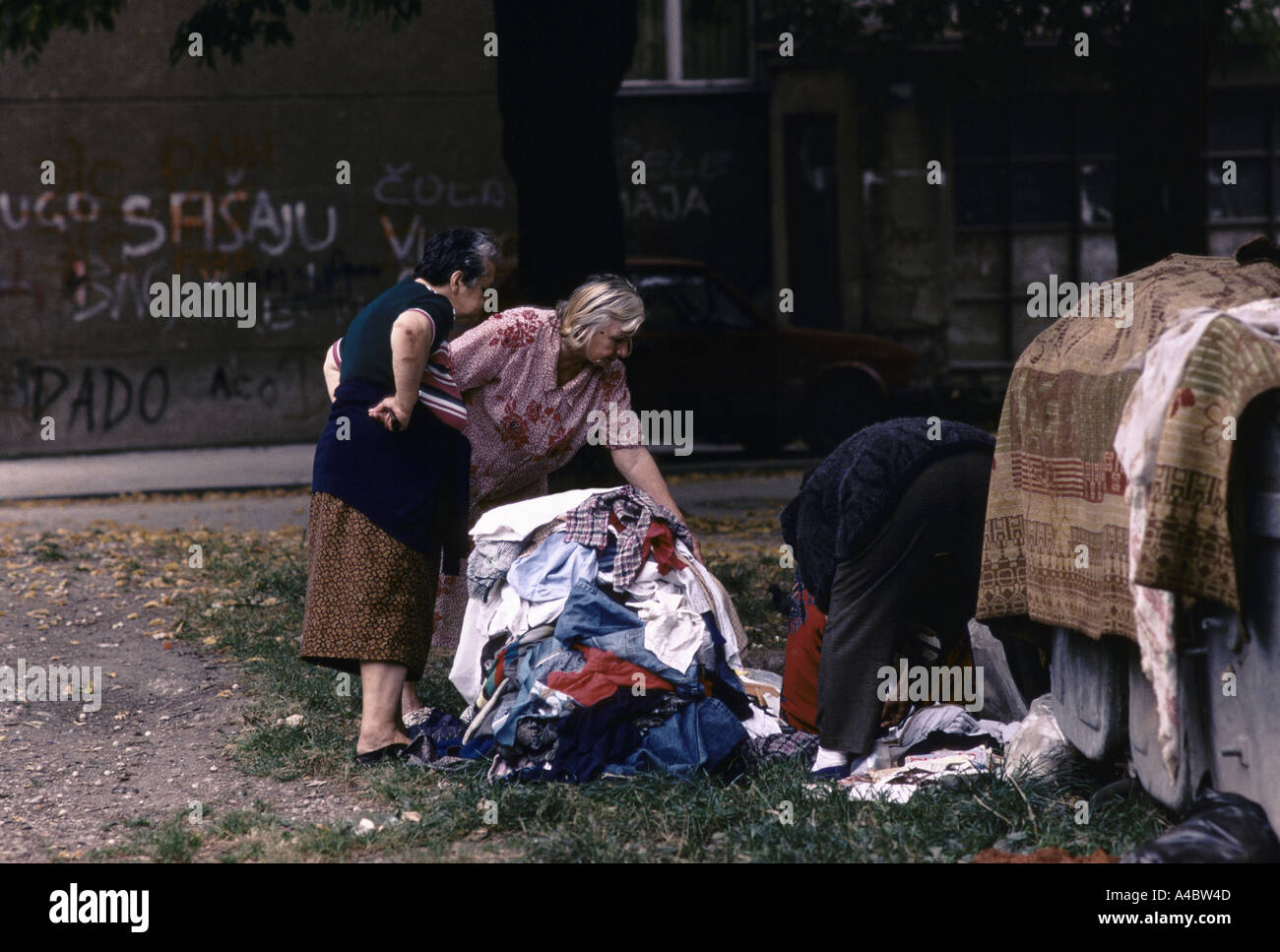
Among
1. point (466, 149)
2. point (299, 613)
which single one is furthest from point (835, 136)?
point (299, 613)

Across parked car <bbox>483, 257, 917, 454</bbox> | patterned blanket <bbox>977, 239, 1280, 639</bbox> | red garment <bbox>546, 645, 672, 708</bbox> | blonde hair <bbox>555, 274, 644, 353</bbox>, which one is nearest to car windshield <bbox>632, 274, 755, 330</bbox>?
parked car <bbox>483, 257, 917, 454</bbox>

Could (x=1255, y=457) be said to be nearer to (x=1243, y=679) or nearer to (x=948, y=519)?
(x=1243, y=679)

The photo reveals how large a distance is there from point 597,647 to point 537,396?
45.6 inches

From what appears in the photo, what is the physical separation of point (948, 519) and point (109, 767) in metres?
2.97

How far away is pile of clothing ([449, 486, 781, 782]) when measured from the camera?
15.2ft

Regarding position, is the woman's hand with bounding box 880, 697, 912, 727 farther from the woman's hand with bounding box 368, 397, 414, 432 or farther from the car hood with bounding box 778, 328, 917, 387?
the car hood with bounding box 778, 328, 917, 387

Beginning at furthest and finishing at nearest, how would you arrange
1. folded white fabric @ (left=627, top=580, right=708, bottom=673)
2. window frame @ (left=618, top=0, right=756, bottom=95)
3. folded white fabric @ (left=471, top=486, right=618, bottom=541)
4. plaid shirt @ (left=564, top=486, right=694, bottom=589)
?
window frame @ (left=618, top=0, right=756, bottom=95)
folded white fabric @ (left=471, top=486, right=618, bottom=541)
plaid shirt @ (left=564, top=486, right=694, bottom=589)
folded white fabric @ (left=627, top=580, right=708, bottom=673)

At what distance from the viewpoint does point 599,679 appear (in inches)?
184

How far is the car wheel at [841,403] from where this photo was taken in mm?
13453

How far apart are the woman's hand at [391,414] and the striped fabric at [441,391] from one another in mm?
129

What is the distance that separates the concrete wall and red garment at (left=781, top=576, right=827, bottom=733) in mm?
12048

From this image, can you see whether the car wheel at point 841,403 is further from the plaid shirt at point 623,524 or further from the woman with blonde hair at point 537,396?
the plaid shirt at point 623,524

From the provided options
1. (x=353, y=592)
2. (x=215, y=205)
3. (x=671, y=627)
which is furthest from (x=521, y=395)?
(x=215, y=205)
